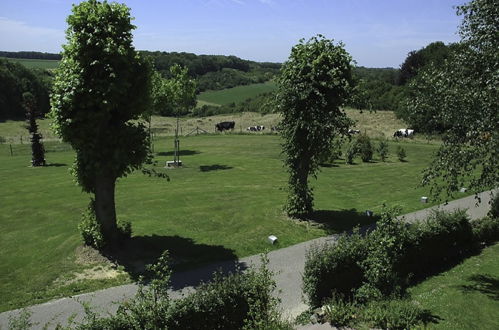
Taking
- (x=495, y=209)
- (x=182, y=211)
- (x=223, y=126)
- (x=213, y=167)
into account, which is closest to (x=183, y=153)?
(x=213, y=167)

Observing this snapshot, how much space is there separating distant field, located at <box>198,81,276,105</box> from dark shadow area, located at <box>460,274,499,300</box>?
322ft

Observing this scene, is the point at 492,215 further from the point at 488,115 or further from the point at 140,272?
the point at 140,272

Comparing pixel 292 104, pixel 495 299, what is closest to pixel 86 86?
pixel 292 104

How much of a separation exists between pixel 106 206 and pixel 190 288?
453cm

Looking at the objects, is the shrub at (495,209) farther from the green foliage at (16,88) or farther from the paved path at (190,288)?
the green foliage at (16,88)

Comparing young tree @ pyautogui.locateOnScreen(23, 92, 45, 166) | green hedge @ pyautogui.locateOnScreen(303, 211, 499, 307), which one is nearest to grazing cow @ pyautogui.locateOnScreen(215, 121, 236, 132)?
young tree @ pyautogui.locateOnScreen(23, 92, 45, 166)

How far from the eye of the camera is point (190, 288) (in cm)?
1276

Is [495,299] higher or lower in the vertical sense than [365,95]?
lower

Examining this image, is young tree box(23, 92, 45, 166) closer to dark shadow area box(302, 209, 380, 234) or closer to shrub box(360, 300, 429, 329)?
dark shadow area box(302, 209, 380, 234)

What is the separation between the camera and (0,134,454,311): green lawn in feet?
46.3

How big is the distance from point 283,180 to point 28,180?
17.8m

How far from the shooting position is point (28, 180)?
28.6 meters

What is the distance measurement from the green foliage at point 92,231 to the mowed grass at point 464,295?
35.4ft

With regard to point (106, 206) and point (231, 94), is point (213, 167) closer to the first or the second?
point (106, 206)
